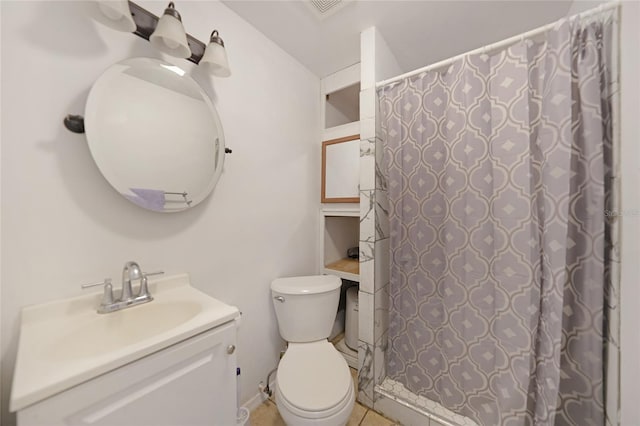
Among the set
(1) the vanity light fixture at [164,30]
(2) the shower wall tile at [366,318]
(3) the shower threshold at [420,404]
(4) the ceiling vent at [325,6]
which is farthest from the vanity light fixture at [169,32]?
(3) the shower threshold at [420,404]

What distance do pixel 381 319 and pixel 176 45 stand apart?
5.82ft

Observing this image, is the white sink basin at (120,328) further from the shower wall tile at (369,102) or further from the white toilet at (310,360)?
the shower wall tile at (369,102)

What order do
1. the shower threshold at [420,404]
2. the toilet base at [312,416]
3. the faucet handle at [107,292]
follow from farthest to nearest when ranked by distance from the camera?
the shower threshold at [420,404]
the toilet base at [312,416]
the faucet handle at [107,292]

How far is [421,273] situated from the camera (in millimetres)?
1291

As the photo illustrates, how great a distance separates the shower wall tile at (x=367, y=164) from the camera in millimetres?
1390

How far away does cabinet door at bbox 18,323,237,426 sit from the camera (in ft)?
1.60

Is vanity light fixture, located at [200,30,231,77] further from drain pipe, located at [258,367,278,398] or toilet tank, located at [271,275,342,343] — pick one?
drain pipe, located at [258,367,278,398]

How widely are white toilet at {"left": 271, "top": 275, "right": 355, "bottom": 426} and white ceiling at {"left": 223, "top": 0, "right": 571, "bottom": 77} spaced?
1.62 metres

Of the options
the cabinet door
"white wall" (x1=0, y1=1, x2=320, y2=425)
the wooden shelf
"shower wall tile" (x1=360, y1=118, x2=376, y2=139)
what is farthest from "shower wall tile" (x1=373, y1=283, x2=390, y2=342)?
"shower wall tile" (x1=360, y1=118, x2=376, y2=139)

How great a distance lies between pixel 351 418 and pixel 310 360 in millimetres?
443

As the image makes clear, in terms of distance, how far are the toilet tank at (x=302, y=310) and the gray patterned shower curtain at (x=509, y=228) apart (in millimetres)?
469

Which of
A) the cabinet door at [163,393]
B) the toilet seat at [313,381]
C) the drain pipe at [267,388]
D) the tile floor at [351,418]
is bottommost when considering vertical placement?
the tile floor at [351,418]

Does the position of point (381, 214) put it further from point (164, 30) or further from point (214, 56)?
point (164, 30)

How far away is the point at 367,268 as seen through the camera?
1.40 m
